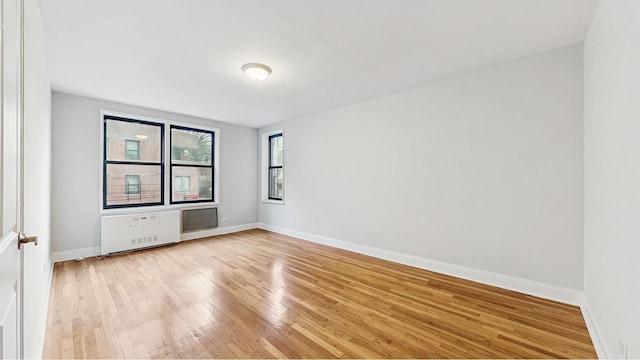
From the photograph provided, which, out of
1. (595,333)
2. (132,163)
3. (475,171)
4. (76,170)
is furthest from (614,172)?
(76,170)

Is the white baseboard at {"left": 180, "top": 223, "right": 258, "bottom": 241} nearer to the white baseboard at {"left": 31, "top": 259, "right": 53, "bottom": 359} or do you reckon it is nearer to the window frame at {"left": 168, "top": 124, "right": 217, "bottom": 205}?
the window frame at {"left": 168, "top": 124, "right": 217, "bottom": 205}

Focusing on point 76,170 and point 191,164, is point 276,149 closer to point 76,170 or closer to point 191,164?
point 191,164

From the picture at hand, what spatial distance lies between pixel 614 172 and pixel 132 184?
20.4 ft

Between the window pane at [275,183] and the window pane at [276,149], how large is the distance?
0.20 m

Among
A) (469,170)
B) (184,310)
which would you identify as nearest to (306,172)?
(469,170)

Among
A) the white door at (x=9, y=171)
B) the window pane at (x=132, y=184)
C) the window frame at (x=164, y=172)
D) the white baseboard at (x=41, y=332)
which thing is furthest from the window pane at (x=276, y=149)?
the white door at (x=9, y=171)

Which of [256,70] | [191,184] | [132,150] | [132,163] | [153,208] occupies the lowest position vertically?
[153,208]

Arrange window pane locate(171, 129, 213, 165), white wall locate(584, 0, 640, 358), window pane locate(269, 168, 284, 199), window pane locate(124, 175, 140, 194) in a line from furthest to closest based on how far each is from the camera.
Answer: window pane locate(269, 168, 284, 199)
window pane locate(171, 129, 213, 165)
window pane locate(124, 175, 140, 194)
white wall locate(584, 0, 640, 358)

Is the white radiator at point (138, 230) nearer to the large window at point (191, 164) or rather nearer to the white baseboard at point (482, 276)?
the large window at point (191, 164)

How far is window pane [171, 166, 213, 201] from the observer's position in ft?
17.4

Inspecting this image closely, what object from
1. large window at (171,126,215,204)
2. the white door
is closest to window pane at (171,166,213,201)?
large window at (171,126,215,204)

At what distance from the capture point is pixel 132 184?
4723 millimetres

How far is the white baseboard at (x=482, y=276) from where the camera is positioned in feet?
8.57

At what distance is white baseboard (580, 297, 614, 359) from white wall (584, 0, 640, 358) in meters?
0.03
